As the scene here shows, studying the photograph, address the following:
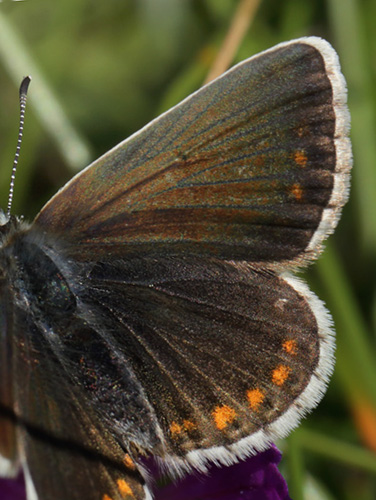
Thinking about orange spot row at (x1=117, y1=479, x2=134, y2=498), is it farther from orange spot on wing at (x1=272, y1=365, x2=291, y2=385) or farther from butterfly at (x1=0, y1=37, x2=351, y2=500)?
orange spot on wing at (x1=272, y1=365, x2=291, y2=385)

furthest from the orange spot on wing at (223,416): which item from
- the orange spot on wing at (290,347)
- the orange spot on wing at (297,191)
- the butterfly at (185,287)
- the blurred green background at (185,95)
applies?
the orange spot on wing at (297,191)

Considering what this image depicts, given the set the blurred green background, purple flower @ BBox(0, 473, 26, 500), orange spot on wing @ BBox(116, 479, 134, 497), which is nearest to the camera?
orange spot on wing @ BBox(116, 479, 134, 497)

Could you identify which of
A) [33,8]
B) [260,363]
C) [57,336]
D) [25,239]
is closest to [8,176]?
[33,8]

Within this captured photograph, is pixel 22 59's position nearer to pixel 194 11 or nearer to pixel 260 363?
pixel 194 11

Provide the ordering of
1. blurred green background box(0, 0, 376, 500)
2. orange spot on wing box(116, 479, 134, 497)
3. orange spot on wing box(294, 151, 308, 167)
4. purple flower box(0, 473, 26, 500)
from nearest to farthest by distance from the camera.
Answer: orange spot on wing box(116, 479, 134, 497), orange spot on wing box(294, 151, 308, 167), purple flower box(0, 473, 26, 500), blurred green background box(0, 0, 376, 500)

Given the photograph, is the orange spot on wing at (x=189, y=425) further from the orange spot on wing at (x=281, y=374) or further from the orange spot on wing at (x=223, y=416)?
the orange spot on wing at (x=281, y=374)

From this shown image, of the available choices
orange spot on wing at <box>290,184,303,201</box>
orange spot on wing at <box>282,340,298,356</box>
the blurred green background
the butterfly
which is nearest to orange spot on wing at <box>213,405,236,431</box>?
the butterfly

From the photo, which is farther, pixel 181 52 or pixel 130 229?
pixel 181 52
